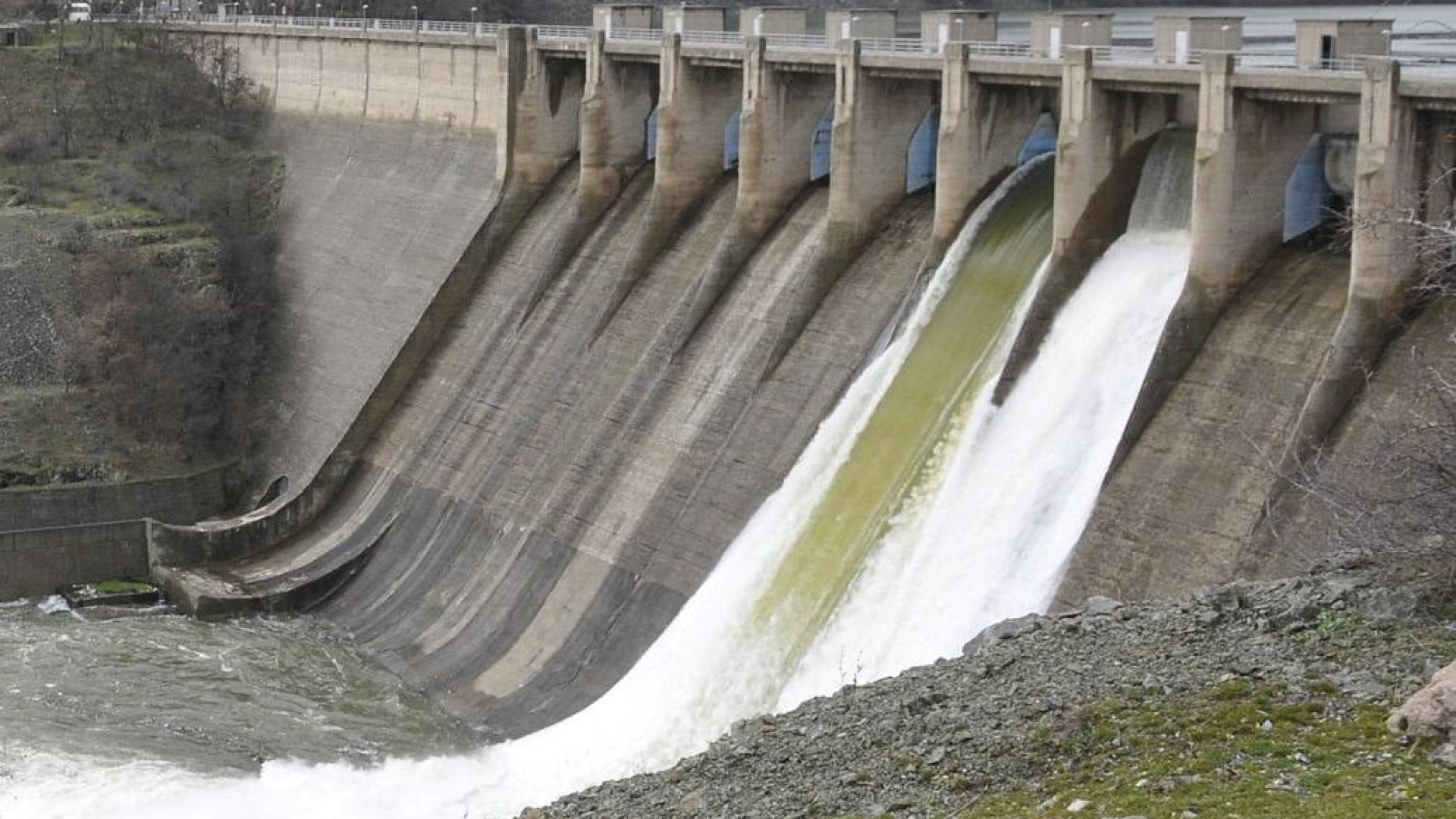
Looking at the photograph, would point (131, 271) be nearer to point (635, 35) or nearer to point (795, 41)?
point (635, 35)

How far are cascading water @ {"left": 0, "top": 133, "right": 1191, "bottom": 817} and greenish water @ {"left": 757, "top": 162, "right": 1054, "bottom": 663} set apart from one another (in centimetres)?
4

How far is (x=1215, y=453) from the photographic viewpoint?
27.5 m

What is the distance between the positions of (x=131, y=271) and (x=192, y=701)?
1825cm

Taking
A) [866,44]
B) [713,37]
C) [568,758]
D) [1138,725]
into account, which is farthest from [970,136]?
[1138,725]

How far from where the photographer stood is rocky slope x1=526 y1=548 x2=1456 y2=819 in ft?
53.6

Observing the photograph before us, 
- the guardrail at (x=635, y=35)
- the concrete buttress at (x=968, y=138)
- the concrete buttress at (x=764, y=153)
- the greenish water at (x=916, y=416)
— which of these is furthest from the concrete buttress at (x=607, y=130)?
the greenish water at (x=916, y=416)

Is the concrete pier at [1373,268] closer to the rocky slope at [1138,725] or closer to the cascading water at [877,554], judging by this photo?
the cascading water at [877,554]

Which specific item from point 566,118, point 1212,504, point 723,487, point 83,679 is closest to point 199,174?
point 566,118

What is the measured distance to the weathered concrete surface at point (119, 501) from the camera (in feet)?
146

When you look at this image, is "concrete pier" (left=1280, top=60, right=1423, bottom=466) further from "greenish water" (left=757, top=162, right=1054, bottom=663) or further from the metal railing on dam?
"greenish water" (left=757, top=162, right=1054, bottom=663)

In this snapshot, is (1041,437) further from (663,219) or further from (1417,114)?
(663,219)

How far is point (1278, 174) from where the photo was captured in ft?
98.0

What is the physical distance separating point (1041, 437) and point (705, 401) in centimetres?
887

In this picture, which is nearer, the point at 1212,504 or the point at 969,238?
the point at 1212,504
